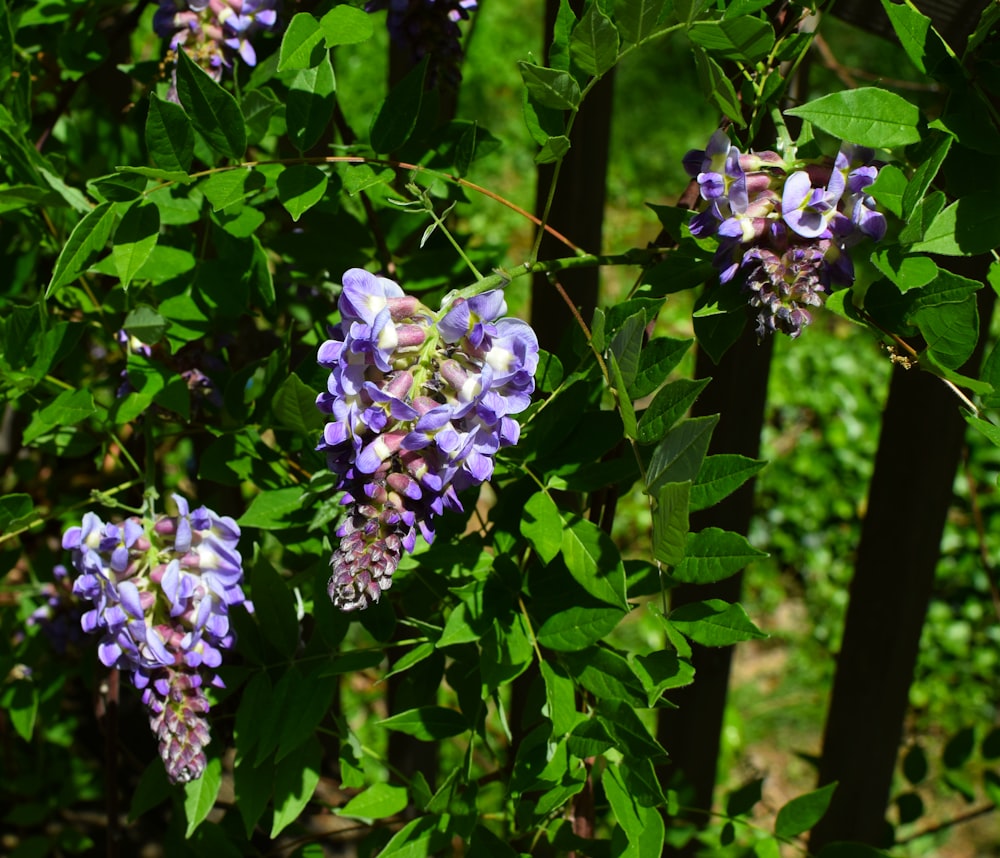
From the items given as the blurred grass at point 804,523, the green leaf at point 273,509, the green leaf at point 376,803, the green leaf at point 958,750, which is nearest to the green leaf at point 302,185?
the green leaf at point 273,509

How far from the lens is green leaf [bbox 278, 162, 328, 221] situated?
90cm

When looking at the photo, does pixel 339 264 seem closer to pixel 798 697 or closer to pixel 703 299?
pixel 703 299

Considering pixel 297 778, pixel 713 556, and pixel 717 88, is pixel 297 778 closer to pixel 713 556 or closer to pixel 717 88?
pixel 713 556

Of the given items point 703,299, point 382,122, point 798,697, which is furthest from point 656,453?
point 798,697

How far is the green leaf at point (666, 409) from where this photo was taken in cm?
81

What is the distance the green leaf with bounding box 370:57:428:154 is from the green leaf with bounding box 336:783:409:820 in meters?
0.65

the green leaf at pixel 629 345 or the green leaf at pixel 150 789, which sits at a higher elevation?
the green leaf at pixel 629 345

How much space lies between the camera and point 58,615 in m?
1.44

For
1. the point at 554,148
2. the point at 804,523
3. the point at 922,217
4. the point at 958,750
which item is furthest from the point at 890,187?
the point at 804,523

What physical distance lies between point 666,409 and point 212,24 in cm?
62

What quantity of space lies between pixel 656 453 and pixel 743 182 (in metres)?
0.22

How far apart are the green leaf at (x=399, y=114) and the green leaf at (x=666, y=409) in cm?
36

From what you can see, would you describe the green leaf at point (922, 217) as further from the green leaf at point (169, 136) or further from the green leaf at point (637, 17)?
the green leaf at point (169, 136)

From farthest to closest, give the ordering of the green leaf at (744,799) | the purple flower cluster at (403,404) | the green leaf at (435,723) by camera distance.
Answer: the green leaf at (744,799)
the green leaf at (435,723)
the purple flower cluster at (403,404)
